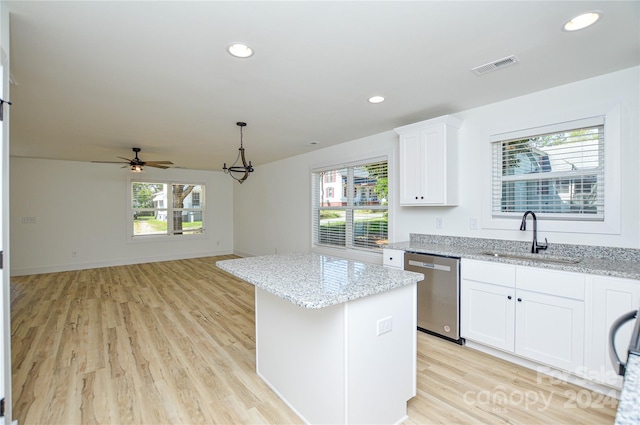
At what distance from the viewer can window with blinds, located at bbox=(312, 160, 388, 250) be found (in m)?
4.56

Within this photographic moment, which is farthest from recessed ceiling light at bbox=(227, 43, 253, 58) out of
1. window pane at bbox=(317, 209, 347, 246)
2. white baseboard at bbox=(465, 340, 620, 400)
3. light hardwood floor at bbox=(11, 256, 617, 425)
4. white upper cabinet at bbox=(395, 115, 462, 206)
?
window pane at bbox=(317, 209, 347, 246)

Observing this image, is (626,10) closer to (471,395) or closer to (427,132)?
(427,132)

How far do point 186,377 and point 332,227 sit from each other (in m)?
3.42

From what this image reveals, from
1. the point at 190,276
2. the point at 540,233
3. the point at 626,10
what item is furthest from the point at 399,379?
the point at 190,276

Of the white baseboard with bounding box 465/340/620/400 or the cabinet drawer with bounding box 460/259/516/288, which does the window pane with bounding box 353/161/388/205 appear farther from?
the white baseboard with bounding box 465/340/620/400

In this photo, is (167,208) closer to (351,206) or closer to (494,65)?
(351,206)

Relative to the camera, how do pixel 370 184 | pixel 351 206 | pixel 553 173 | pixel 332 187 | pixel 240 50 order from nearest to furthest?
→ pixel 240 50
pixel 553 173
pixel 370 184
pixel 351 206
pixel 332 187

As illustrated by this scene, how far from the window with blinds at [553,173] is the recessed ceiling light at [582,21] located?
1.11 m

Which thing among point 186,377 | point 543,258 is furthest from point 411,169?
point 186,377

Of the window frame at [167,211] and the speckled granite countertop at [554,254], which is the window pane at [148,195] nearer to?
the window frame at [167,211]

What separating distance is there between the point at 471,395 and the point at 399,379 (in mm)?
680

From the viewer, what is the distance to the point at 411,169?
3.58 metres

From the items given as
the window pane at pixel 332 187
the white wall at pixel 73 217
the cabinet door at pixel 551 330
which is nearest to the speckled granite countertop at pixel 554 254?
the cabinet door at pixel 551 330

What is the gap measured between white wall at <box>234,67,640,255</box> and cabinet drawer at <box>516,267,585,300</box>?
600 mm
